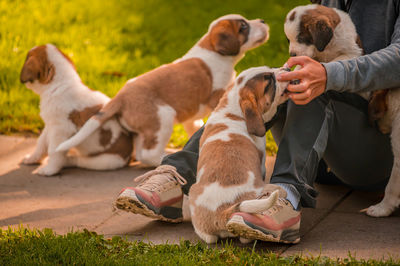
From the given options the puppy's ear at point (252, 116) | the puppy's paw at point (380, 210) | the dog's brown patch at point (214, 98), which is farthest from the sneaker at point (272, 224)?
the dog's brown patch at point (214, 98)

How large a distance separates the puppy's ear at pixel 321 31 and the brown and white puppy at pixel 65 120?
1.87 metres

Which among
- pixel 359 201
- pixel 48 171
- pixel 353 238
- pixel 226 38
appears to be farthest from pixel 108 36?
pixel 353 238

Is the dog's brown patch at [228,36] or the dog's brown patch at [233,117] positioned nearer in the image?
the dog's brown patch at [233,117]

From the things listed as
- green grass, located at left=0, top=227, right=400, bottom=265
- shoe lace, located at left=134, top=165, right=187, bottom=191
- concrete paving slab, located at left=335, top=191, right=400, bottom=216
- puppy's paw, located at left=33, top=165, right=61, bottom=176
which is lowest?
puppy's paw, located at left=33, top=165, right=61, bottom=176

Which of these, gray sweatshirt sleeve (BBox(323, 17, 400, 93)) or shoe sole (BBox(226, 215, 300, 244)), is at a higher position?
gray sweatshirt sleeve (BBox(323, 17, 400, 93))

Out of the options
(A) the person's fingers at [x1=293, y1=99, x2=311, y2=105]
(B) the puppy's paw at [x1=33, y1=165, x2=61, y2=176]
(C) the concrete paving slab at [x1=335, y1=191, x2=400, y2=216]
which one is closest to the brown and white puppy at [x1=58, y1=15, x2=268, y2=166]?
(B) the puppy's paw at [x1=33, y1=165, x2=61, y2=176]

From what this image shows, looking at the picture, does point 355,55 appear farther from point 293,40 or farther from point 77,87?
point 77,87

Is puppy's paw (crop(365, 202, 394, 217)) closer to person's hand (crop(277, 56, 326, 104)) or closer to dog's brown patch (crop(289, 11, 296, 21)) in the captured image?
person's hand (crop(277, 56, 326, 104))

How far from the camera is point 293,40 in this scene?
12.0 feet

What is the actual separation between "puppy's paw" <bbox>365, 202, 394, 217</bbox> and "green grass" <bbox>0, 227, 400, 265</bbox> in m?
0.65

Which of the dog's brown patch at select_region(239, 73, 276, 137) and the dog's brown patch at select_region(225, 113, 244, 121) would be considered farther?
the dog's brown patch at select_region(225, 113, 244, 121)

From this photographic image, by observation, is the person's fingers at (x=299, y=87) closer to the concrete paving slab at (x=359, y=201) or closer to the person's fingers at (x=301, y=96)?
the person's fingers at (x=301, y=96)

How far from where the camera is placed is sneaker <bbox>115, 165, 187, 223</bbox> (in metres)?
3.26

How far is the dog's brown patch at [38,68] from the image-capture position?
4.75 meters
